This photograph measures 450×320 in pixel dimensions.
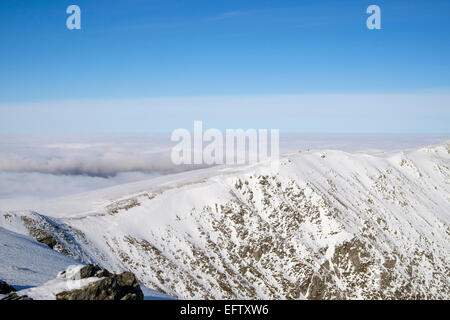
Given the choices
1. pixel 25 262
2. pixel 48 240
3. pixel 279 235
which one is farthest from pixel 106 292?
pixel 279 235

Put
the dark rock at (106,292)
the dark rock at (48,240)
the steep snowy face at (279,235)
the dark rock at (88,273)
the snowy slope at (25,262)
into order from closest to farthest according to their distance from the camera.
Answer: the dark rock at (106,292), the dark rock at (88,273), the snowy slope at (25,262), the dark rock at (48,240), the steep snowy face at (279,235)

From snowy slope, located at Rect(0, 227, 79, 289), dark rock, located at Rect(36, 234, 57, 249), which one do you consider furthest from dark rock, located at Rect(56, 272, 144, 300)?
dark rock, located at Rect(36, 234, 57, 249)

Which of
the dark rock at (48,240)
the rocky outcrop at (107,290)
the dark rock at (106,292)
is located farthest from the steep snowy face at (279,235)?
the dark rock at (106,292)

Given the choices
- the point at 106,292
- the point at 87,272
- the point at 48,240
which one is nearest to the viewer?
the point at 106,292

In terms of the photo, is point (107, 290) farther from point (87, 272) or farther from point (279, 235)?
point (279, 235)

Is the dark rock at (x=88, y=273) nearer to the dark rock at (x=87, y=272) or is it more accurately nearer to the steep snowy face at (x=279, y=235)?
the dark rock at (x=87, y=272)
